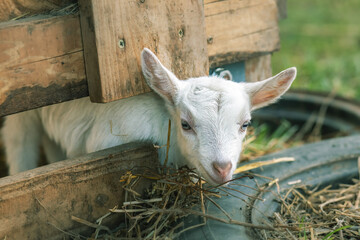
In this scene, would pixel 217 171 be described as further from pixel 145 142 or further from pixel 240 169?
pixel 240 169

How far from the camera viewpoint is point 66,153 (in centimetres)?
380

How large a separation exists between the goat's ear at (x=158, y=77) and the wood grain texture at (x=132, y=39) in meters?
0.07

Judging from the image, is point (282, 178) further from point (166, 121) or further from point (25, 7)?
point (25, 7)

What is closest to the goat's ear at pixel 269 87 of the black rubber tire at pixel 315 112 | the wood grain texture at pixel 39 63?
the wood grain texture at pixel 39 63

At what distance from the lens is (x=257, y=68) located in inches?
170

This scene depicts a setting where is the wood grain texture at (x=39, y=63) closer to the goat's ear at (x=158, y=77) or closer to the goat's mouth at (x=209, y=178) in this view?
the goat's ear at (x=158, y=77)

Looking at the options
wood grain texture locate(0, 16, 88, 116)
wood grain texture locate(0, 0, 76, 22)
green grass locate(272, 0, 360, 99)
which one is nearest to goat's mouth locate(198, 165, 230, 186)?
wood grain texture locate(0, 16, 88, 116)

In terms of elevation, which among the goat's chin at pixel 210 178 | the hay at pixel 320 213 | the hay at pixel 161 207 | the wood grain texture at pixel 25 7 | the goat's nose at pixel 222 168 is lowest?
the hay at pixel 320 213

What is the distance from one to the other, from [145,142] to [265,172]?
1.01 m

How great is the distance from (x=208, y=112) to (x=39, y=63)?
0.98 m

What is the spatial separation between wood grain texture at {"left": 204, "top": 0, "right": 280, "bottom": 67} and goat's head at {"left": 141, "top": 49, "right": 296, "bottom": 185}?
23.1 inches

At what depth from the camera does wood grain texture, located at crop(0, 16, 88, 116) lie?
268cm

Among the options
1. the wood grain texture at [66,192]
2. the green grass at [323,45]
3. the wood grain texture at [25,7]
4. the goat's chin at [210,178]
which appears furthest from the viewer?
the green grass at [323,45]

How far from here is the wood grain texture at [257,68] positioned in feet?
14.1
